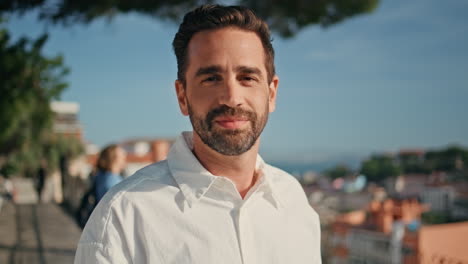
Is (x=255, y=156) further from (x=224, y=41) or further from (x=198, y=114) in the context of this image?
(x=224, y=41)

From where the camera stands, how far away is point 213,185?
1.03m

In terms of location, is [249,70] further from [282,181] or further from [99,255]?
[99,255]

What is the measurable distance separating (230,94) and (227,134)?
10cm

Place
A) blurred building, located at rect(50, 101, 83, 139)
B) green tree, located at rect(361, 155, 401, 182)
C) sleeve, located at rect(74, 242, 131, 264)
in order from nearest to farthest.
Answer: sleeve, located at rect(74, 242, 131, 264)
blurred building, located at rect(50, 101, 83, 139)
green tree, located at rect(361, 155, 401, 182)

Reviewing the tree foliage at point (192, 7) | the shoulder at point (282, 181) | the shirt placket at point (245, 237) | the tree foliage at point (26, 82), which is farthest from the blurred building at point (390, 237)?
the shirt placket at point (245, 237)

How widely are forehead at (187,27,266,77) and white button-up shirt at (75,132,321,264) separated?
224mm

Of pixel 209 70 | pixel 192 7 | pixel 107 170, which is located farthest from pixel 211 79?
pixel 192 7

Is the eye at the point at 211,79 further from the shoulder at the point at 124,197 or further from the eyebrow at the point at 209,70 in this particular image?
the shoulder at the point at 124,197

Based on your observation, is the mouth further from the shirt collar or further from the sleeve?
the sleeve

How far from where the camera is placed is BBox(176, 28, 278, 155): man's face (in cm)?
101

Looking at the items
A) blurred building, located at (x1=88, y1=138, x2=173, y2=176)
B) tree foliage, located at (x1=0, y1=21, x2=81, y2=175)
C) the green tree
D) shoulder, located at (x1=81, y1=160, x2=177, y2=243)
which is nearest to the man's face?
shoulder, located at (x1=81, y1=160, x2=177, y2=243)

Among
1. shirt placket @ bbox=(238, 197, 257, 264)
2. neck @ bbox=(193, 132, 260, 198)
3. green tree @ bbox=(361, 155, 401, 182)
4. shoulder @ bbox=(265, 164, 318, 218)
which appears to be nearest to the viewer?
shirt placket @ bbox=(238, 197, 257, 264)

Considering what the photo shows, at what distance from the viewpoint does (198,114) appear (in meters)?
1.04

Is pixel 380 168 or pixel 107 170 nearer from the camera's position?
pixel 107 170
